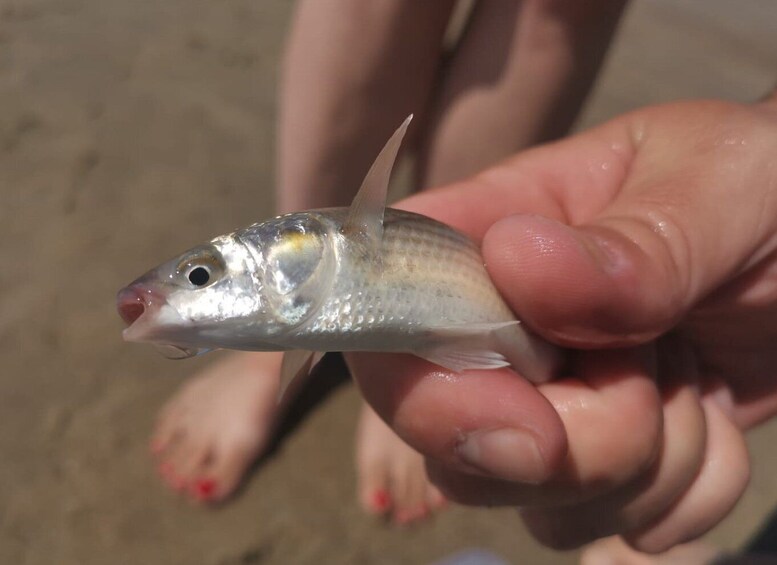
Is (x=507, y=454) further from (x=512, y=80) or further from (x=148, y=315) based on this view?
(x=512, y=80)

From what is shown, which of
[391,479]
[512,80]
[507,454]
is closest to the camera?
[507,454]

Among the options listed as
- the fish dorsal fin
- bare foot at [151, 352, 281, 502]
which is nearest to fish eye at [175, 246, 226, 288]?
the fish dorsal fin

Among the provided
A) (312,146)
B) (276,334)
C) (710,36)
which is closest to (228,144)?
(312,146)

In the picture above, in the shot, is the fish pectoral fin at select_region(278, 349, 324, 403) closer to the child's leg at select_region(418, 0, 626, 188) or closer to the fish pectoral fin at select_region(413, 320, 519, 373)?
the fish pectoral fin at select_region(413, 320, 519, 373)

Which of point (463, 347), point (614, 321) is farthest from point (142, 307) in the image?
point (614, 321)

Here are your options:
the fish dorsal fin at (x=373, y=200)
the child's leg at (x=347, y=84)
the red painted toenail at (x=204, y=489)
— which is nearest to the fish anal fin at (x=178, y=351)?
the fish dorsal fin at (x=373, y=200)

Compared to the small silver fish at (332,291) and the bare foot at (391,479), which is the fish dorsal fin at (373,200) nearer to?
the small silver fish at (332,291)
